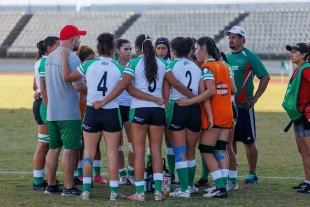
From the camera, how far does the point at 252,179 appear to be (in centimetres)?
975

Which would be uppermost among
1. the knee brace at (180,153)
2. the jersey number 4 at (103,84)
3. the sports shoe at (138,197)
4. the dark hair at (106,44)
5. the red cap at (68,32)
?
the red cap at (68,32)

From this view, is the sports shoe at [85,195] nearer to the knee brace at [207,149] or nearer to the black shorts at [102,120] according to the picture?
the black shorts at [102,120]

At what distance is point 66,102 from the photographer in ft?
27.7

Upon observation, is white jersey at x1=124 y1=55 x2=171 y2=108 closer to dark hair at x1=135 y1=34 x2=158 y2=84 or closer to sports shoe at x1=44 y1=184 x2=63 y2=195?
dark hair at x1=135 y1=34 x2=158 y2=84

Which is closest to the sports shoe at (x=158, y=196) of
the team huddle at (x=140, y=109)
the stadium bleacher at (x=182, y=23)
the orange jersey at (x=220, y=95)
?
the team huddle at (x=140, y=109)

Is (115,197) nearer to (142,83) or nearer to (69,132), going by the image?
(69,132)

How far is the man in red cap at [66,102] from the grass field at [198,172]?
0.48 m

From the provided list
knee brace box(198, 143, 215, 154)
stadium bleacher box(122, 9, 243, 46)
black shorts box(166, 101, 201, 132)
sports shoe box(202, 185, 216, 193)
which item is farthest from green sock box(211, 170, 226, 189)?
stadium bleacher box(122, 9, 243, 46)

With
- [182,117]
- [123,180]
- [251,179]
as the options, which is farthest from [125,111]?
[251,179]

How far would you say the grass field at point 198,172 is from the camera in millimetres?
8149

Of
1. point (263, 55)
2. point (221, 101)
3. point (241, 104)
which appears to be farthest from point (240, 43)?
point (263, 55)

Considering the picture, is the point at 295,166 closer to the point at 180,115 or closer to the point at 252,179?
the point at 252,179

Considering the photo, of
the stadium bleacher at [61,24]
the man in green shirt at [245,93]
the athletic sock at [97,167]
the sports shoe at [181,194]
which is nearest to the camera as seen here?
the sports shoe at [181,194]

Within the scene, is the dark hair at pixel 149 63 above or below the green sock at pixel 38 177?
above
